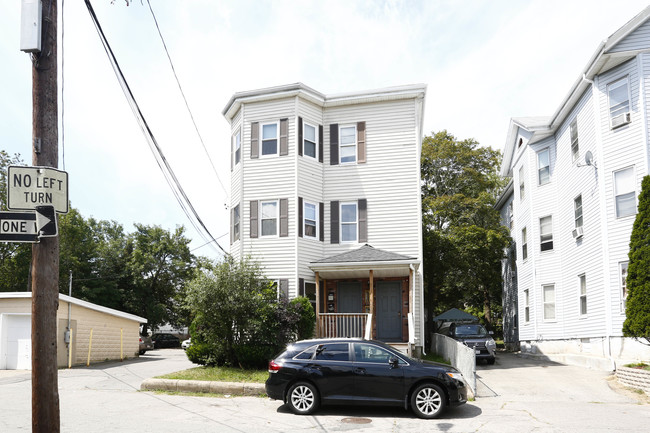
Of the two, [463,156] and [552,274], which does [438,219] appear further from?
[552,274]

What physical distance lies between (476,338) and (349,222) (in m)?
6.41

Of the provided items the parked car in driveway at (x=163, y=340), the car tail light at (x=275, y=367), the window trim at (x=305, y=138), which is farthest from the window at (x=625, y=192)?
the parked car in driveway at (x=163, y=340)

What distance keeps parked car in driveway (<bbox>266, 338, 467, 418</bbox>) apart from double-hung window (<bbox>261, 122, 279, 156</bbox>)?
11184 mm

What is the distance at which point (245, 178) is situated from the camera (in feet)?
71.1

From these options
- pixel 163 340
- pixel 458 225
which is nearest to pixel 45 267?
pixel 458 225

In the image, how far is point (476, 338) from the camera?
21.0m

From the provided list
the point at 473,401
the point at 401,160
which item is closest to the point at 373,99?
the point at 401,160

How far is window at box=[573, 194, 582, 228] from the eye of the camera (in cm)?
2042

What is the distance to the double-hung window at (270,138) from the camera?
71.0ft

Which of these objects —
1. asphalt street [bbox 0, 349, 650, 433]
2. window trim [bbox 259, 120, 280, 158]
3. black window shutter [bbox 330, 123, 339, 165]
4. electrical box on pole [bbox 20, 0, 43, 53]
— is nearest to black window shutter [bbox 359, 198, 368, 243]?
black window shutter [bbox 330, 123, 339, 165]

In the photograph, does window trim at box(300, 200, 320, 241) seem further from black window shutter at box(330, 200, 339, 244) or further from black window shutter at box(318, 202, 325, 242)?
black window shutter at box(330, 200, 339, 244)

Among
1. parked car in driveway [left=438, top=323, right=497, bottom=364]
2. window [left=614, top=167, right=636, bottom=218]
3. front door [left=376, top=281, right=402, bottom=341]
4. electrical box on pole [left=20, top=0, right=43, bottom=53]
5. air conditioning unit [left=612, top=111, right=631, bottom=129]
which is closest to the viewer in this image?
electrical box on pole [left=20, top=0, right=43, bottom=53]

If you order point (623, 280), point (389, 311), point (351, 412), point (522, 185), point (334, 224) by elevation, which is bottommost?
point (351, 412)

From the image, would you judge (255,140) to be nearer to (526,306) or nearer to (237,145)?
(237,145)
